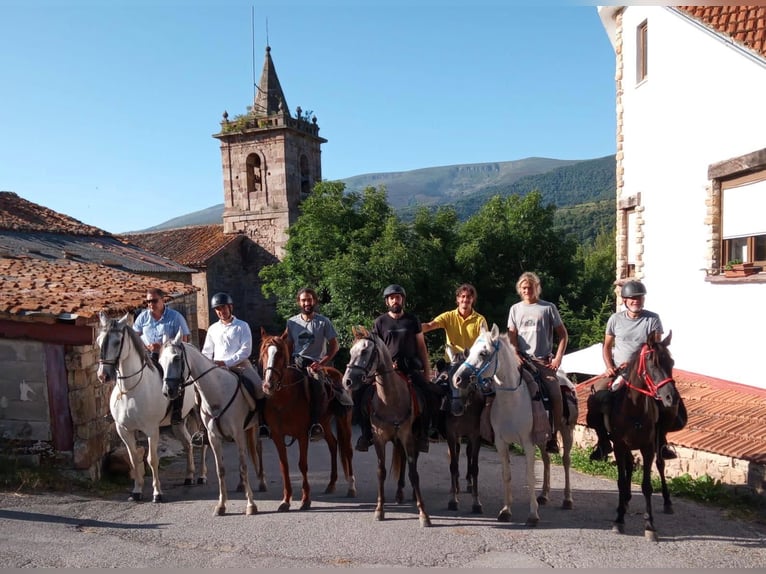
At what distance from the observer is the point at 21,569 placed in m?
5.16

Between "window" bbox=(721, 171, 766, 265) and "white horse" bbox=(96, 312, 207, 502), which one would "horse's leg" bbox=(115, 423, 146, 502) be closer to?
"white horse" bbox=(96, 312, 207, 502)

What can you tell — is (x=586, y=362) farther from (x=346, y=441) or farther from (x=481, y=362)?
(x=481, y=362)

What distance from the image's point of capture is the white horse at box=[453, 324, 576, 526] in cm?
582

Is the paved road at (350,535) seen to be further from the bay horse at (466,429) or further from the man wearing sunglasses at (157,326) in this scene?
the man wearing sunglasses at (157,326)

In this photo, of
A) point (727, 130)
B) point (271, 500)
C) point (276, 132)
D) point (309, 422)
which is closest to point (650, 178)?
point (727, 130)

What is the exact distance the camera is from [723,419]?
816cm

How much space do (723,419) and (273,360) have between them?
246 inches

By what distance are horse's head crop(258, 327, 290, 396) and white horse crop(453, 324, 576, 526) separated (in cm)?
205

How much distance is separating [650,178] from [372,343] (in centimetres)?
802

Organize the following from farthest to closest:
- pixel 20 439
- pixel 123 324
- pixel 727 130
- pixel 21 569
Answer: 1. pixel 727 130
2. pixel 20 439
3. pixel 123 324
4. pixel 21 569

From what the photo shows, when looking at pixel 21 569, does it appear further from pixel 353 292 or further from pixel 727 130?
pixel 353 292

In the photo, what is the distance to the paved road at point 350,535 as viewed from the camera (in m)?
5.40

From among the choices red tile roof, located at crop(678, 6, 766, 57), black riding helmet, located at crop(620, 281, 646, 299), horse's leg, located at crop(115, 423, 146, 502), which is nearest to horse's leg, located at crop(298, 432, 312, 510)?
horse's leg, located at crop(115, 423, 146, 502)

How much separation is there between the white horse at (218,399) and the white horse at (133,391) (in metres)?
0.45
